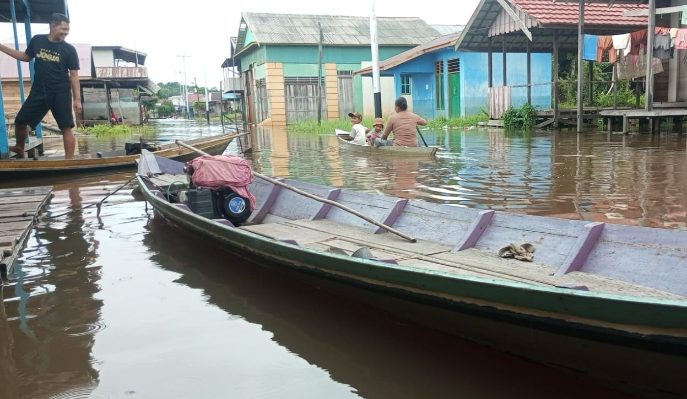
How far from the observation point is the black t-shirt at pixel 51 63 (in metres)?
7.79

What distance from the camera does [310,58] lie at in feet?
91.5

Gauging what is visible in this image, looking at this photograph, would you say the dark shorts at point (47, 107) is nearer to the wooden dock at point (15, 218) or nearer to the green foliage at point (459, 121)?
the wooden dock at point (15, 218)

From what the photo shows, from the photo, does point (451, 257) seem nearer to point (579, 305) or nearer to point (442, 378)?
point (442, 378)

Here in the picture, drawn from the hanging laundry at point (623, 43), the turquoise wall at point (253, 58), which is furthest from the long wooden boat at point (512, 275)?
the turquoise wall at point (253, 58)

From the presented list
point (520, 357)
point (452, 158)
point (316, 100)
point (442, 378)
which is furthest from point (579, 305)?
point (316, 100)

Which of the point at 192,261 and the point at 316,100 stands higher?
the point at 316,100

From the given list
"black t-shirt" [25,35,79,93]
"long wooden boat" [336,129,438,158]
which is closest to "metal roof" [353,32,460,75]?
"long wooden boat" [336,129,438,158]

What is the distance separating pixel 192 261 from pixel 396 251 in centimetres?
177

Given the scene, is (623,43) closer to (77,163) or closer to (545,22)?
(545,22)

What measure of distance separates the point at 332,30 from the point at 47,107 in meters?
21.7

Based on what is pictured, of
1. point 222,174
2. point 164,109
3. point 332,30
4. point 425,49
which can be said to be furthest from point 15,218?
point 164,109

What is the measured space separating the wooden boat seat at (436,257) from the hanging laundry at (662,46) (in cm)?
1077

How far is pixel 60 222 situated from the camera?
20.2 feet

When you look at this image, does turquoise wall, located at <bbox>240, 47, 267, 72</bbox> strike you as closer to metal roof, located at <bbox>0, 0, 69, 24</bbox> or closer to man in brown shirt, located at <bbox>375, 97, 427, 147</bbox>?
metal roof, located at <bbox>0, 0, 69, 24</bbox>
